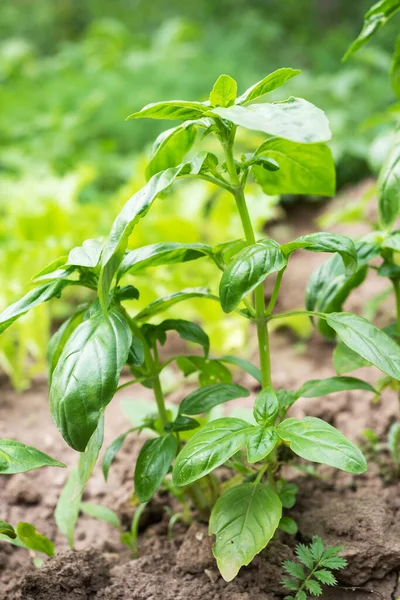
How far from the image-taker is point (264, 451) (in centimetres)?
104

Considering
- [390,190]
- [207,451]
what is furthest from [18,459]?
[390,190]

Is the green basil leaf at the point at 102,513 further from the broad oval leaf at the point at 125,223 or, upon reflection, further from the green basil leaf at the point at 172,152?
the green basil leaf at the point at 172,152

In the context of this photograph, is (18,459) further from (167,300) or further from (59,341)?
(167,300)

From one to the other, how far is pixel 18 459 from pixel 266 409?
44 cm

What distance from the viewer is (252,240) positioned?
1196 millimetres

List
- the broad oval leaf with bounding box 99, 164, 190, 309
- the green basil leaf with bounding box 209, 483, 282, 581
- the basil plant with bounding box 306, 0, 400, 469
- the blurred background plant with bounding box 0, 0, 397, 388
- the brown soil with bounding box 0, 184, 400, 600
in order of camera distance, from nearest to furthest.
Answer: the broad oval leaf with bounding box 99, 164, 190, 309 → the green basil leaf with bounding box 209, 483, 282, 581 → the brown soil with bounding box 0, 184, 400, 600 → the basil plant with bounding box 306, 0, 400, 469 → the blurred background plant with bounding box 0, 0, 397, 388

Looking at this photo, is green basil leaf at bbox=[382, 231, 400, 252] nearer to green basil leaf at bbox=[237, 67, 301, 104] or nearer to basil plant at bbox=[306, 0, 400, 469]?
basil plant at bbox=[306, 0, 400, 469]

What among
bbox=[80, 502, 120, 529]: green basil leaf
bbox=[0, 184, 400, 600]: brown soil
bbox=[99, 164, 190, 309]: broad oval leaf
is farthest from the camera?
bbox=[80, 502, 120, 529]: green basil leaf

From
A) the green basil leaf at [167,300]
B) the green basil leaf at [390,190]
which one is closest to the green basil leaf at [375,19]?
the green basil leaf at [390,190]

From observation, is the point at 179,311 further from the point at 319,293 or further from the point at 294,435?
the point at 294,435

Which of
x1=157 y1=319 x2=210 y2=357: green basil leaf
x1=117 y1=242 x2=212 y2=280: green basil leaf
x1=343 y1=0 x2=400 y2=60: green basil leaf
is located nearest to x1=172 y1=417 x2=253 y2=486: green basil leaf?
x1=157 y1=319 x2=210 y2=357: green basil leaf

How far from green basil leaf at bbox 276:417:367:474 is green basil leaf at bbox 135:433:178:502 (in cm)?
22

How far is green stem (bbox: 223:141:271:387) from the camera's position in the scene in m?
1.15

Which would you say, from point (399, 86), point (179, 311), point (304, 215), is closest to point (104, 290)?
point (399, 86)
